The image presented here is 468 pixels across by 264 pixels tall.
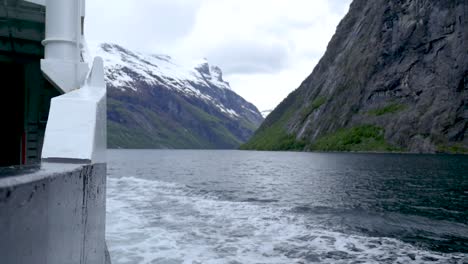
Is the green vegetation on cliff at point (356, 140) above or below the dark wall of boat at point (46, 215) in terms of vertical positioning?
above

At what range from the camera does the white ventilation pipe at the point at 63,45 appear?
27.7 ft

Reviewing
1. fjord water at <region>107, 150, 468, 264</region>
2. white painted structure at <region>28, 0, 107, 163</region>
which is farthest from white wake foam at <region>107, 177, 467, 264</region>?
white painted structure at <region>28, 0, 107, 163</region>

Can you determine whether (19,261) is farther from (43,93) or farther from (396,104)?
(396,104)

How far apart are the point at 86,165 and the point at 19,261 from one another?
2.27 m

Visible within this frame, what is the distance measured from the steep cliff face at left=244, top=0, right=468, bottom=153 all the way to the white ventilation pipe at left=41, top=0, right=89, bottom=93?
135170mm

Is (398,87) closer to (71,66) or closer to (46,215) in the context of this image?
(71,66)

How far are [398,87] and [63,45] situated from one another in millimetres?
166355

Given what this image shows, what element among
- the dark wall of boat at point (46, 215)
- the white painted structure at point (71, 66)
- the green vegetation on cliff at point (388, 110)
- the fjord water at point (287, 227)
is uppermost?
the green vegetation on cliff at point (388, 110)

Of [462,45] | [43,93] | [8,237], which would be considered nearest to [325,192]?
[43,93]

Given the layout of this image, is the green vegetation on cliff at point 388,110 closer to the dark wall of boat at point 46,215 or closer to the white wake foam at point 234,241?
the white wake foam at point 234,241

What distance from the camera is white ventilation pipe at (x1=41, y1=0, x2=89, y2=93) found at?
8.44 meters

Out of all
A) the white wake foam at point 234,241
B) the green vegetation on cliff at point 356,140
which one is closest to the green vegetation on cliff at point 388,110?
the green vegetation on cliff at point 356,140

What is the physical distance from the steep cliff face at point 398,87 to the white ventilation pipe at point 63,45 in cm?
13517

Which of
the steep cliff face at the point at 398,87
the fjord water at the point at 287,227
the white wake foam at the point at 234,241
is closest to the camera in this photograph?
the white wake foam at the point at 234,241
